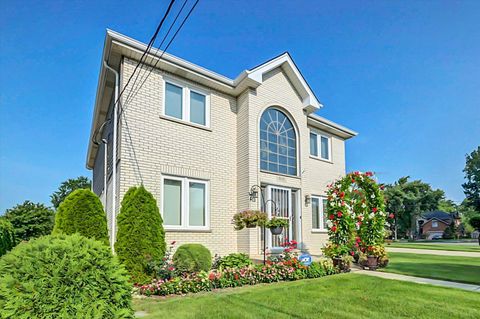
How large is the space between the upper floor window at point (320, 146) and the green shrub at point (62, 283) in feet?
41.2

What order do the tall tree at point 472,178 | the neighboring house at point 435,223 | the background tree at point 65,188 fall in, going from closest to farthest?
the background tree at point 65,188 → the tall tree at point 472,178 → the neighboring house at point 435,223

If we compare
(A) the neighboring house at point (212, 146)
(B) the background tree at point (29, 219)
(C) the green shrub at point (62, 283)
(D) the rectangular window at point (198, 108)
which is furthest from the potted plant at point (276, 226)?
(B) the background tree at point (29, 219)

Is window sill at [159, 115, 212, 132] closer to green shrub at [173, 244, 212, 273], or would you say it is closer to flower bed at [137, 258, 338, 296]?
green shrub at [173, 244, 212, 273]

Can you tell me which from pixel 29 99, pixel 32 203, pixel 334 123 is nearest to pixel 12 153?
pixel 29 99

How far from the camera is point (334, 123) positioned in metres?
15.5

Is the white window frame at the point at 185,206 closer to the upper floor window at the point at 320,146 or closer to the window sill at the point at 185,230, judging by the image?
the window sill at the point at 185,230

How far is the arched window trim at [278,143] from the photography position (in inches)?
460

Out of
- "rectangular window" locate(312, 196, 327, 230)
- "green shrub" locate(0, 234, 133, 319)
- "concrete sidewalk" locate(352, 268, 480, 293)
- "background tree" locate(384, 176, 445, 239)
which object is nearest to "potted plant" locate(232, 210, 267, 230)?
"concrete sidewalk" locate(352, 268, 480, 293)

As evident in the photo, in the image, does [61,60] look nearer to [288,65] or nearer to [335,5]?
[288,65]

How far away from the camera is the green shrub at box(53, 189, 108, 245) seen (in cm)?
762

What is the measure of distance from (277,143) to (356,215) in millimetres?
4029

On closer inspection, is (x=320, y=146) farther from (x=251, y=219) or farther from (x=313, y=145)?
(x=251, y=219)

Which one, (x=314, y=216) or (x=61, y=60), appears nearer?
(x=61, y=60)

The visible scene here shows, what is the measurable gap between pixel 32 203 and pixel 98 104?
13958mm
